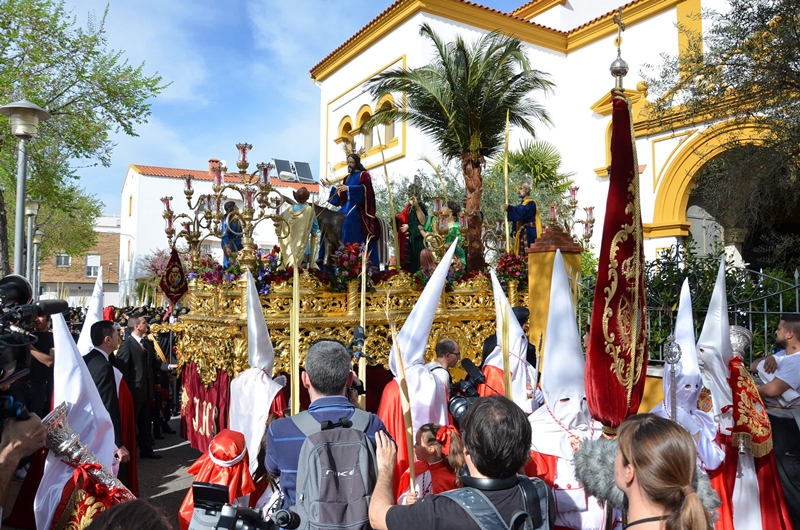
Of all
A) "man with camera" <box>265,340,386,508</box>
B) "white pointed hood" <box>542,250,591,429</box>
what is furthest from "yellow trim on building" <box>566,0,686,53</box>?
"man with camera" <box>265,340,386,508</box>

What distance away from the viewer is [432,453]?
3.07m

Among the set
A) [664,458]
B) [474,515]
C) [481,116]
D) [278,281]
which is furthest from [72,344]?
[481,116]

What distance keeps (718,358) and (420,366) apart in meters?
1.94

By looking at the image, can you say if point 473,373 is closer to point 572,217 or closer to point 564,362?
point 564,362

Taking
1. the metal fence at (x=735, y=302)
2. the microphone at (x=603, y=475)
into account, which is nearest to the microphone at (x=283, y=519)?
the microphone at (x=603, y=475)

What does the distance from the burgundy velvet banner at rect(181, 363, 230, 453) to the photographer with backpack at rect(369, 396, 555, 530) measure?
525 centimetres

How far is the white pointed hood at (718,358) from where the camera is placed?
156 inches

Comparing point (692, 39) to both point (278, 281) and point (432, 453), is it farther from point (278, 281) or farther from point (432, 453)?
point (432, 453)

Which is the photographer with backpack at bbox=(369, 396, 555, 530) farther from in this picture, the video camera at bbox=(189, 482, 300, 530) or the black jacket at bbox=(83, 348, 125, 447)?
the black jacket at bbox=(83, 348, 125, 447)

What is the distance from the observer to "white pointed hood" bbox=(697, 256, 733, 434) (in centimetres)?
397

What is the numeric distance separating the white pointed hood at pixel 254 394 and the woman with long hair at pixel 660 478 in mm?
3089

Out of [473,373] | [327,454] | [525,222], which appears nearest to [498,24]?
[525,222]

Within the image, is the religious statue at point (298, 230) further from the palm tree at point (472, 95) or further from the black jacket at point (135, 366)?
the palm tree at point (472, 95)

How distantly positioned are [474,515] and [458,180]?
19293 mm
